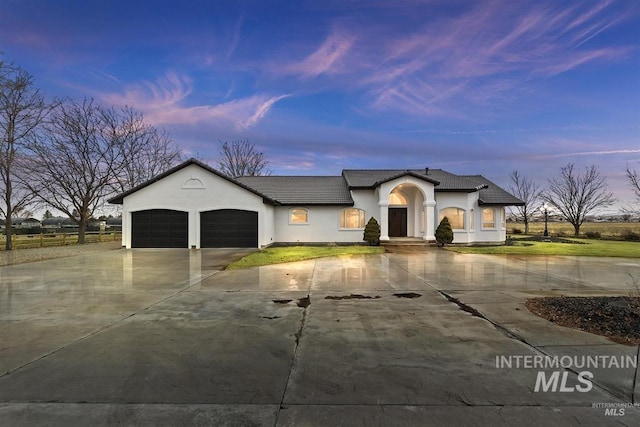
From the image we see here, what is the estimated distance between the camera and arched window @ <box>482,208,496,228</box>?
71.6ft

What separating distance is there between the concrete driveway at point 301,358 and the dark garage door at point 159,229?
11.1m

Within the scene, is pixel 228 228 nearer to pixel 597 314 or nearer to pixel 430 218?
pixel 430 218

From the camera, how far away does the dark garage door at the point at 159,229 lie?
754 inches

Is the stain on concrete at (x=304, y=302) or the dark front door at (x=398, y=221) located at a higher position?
the dark front door at (x=398, y=221)

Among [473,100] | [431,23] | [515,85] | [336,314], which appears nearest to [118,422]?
[336,314]

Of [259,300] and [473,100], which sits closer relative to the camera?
[259,300]

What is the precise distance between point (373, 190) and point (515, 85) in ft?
35.9

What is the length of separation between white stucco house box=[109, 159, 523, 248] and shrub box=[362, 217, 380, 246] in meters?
0.98

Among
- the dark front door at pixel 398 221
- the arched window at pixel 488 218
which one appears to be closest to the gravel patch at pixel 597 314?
the dark front door at pixel 398 221

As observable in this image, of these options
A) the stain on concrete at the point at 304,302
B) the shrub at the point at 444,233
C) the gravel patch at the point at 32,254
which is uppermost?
the shrub at the point at 444,233

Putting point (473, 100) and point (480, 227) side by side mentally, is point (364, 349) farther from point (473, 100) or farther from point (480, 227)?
point (473, 100)

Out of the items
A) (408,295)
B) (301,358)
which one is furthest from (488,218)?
(301,358)

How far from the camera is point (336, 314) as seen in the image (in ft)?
18.7

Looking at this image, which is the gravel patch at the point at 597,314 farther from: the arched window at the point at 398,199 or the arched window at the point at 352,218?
the arched window at the point at 398,199
